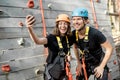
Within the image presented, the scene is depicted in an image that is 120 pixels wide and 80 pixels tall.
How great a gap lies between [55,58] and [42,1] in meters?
1.79

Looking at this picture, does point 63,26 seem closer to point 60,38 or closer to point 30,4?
point 60,38

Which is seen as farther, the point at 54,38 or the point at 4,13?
the point at 4,13

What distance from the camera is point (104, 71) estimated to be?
4742 mm

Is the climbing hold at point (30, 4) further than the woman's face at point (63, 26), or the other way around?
the climbing hold at point (30, 4)

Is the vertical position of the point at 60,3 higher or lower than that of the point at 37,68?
higher

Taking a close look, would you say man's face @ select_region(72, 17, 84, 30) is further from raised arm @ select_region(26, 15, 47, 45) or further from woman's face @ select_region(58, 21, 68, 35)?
raised arm @ select_region(26, 15, 47, 45)

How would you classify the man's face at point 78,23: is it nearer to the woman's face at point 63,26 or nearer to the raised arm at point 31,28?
the woman's face at point 63,26

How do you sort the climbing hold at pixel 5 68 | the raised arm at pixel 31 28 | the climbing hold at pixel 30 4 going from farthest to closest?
the climbing hold at pixel 30 4 → the climbing hold at pixel 5 68 → the raised arm at pixel 31 28

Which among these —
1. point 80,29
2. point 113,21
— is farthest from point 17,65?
point 113,21

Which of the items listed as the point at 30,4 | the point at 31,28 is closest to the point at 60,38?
the point at 31,28

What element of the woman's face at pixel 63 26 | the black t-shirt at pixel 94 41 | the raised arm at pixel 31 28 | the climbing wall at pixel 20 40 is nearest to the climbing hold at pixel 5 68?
the climbing wall at pixel 20 40

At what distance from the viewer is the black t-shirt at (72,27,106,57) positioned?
467 centimetres

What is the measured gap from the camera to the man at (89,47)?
466cm

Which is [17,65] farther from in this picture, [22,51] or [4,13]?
[4,13]
